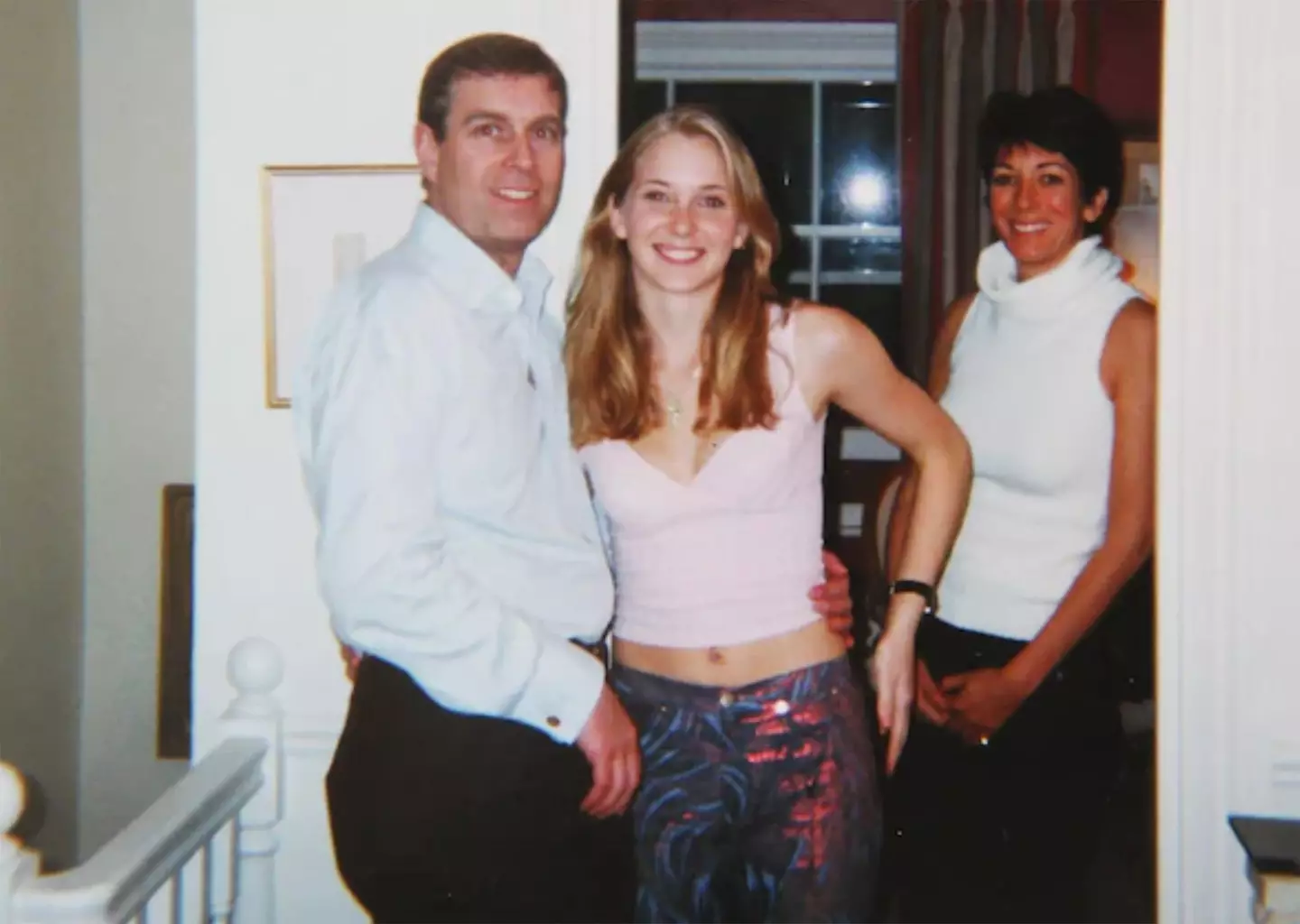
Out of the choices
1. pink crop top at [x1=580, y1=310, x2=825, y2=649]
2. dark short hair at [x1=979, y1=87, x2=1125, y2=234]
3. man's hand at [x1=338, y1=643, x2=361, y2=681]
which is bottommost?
man's hand at [x1=338, y1=643, x2=361, y2=681]

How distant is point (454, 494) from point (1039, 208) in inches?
33.4

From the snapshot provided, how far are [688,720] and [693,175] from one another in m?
0.61

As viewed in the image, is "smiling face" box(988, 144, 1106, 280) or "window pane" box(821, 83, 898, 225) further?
"window pane" box(821, 83, 898, 225)

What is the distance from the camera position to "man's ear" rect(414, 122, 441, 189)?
1.44 m

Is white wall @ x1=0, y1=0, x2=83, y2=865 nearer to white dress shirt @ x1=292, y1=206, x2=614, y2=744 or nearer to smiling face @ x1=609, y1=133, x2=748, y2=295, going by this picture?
white dress shirt @ x1=292, y1=206, x2=614, y2=744

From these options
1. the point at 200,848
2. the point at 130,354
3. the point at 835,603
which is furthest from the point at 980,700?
the point at 130,354

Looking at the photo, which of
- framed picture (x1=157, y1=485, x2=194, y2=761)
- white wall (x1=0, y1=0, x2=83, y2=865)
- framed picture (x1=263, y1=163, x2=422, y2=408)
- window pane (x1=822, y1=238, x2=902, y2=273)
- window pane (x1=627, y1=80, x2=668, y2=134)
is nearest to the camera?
framed picture (x1=263, y1=163, x2=422, y2=408)

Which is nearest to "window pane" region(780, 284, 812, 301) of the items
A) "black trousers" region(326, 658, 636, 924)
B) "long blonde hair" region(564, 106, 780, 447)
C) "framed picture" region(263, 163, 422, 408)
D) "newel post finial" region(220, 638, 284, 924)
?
"long blonde hair" region(564, 106, 780, 447)

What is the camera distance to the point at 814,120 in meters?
1.79

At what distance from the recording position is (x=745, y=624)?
141 centimetres

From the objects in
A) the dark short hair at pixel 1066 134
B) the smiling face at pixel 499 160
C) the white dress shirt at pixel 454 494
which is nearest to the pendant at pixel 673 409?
the white dress shirt at pixel 454 494

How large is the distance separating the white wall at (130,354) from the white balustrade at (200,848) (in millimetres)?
847

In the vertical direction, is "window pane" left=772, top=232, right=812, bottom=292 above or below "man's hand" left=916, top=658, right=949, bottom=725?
above

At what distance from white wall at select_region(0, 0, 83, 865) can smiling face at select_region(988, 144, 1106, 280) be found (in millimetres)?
1571
